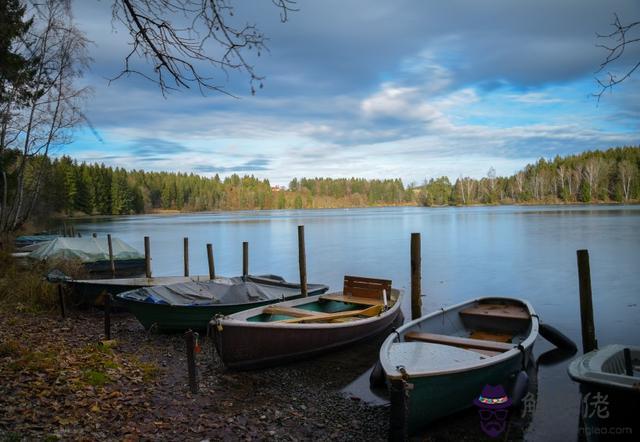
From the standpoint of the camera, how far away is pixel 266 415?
7.01 metres

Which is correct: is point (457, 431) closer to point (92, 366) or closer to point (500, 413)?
point (500, 413)

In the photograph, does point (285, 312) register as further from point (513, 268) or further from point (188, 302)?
point (513, 268)

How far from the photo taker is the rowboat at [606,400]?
5.18 meters

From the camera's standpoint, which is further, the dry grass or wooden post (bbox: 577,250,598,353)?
the dry grass

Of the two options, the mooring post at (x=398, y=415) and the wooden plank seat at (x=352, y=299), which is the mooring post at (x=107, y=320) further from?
the mooring post at (x=398, y=415)

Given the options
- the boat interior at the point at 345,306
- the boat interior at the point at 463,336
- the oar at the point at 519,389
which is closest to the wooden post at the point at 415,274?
the boat interior at the point at 345,306

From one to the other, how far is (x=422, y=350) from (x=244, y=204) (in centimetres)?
18447

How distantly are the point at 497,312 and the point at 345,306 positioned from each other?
3788 millimetres

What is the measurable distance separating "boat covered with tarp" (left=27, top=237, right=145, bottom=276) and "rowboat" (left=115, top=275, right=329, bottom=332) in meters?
10.3

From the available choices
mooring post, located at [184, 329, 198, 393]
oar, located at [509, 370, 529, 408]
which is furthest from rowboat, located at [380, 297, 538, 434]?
mooring post, located at [184, 329, 198, 393]

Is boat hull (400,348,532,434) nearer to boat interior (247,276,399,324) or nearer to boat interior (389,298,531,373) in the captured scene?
boat interior (389,298,531,373)

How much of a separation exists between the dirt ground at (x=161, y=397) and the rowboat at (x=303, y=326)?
333 mm

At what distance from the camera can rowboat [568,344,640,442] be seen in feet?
17.0

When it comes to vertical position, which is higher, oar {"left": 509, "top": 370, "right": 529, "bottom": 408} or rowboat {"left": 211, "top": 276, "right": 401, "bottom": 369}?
rowboat {"left": 211, "top": 276, "right": 401, "bottom": 369}
